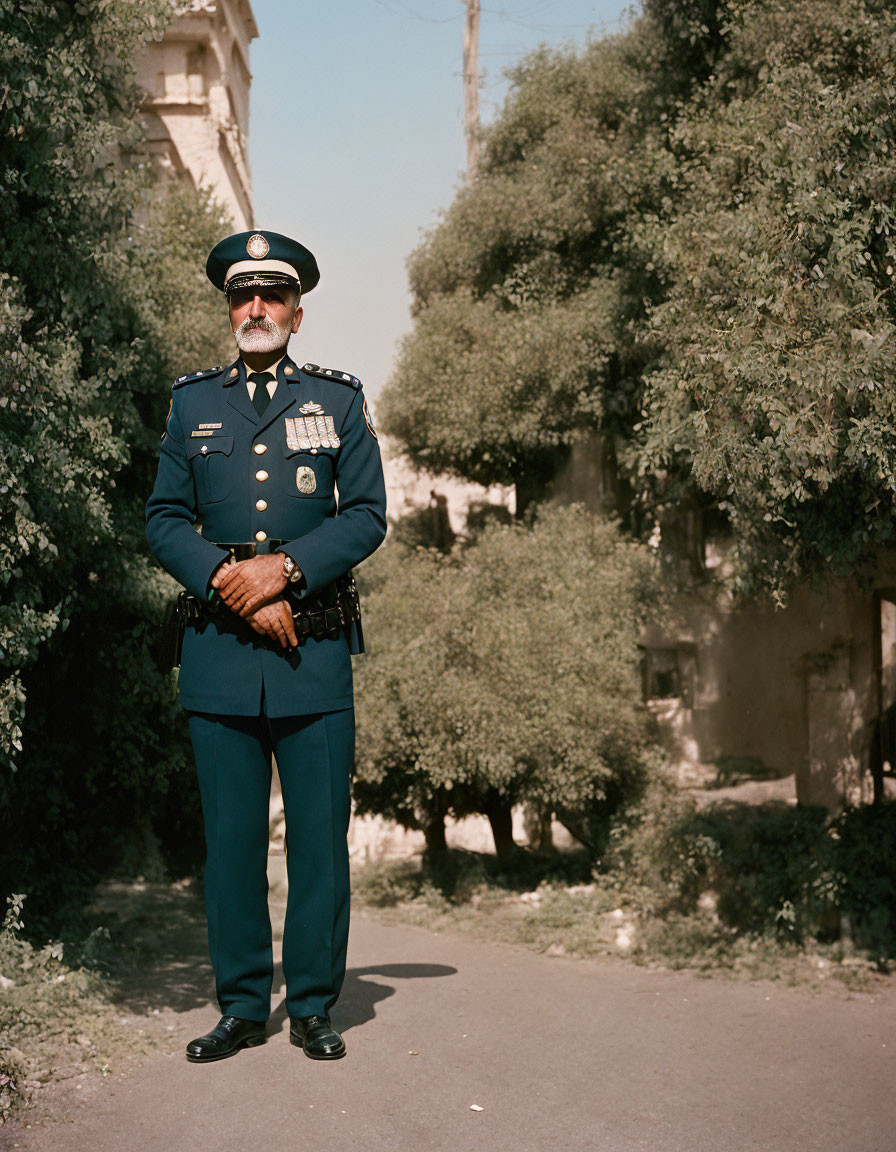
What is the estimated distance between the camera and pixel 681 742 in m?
13.8

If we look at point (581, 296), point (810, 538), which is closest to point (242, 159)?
point (581, 296)

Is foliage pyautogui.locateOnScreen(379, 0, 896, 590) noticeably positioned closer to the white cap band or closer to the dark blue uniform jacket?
the dark blue uniform jacket

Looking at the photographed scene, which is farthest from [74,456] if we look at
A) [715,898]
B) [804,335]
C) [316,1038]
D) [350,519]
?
[715,898]

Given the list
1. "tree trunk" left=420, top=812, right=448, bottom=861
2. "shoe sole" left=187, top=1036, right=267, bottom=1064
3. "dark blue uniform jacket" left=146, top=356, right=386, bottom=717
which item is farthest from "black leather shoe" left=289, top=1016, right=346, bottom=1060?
"tree trunk" left=420, top=812, right=448, bottom=861

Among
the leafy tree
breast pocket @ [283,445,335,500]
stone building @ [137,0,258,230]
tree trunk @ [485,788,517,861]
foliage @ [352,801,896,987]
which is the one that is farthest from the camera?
stone building @ [137,0,258,230]

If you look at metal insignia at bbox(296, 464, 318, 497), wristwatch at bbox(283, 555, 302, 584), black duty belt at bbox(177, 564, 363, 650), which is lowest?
black duty belt at bbox(177, 564, 363, 650)

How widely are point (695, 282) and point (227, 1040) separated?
5770mm

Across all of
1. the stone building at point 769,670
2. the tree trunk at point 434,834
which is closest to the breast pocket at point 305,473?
the stone building at point 769,670

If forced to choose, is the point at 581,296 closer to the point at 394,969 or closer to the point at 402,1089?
the point at 394,969

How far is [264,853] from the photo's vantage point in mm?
4066

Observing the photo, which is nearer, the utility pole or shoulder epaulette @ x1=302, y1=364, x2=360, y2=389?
shoulder epaulette @ x1=302, y1=364, x2=360, y2=389

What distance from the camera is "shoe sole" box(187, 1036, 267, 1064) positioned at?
12.7 ft

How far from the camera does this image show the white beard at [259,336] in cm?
408

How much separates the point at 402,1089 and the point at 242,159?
19895mm
